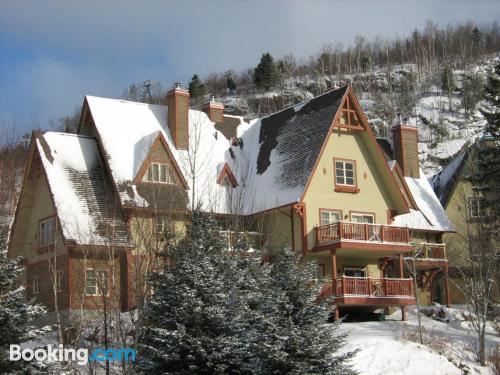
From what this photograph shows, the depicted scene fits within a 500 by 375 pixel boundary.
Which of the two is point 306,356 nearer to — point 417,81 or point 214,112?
point 214,112

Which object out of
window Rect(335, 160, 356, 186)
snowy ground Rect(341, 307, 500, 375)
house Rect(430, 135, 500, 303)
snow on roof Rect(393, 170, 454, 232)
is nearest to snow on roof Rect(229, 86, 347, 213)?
window Rect(335, 160, 356, 186)

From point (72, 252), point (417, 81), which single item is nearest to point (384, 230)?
point (72, 252)

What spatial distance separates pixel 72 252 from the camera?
98.9ft

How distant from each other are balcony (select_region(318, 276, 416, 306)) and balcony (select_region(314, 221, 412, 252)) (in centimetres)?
153

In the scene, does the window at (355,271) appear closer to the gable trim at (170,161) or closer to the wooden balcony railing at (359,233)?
the wooden balcony railing at (359,233)

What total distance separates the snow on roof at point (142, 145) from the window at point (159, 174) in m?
0.53

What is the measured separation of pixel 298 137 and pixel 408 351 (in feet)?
44.0

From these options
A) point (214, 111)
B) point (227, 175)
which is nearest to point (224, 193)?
point (227, 175)

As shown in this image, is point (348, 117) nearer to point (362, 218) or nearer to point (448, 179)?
point (362, 218)

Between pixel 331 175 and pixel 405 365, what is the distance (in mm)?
12264

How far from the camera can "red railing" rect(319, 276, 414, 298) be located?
1252 inches

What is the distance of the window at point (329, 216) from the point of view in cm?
3441

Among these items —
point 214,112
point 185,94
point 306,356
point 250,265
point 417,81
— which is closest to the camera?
point 306,356

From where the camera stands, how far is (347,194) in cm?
3562
